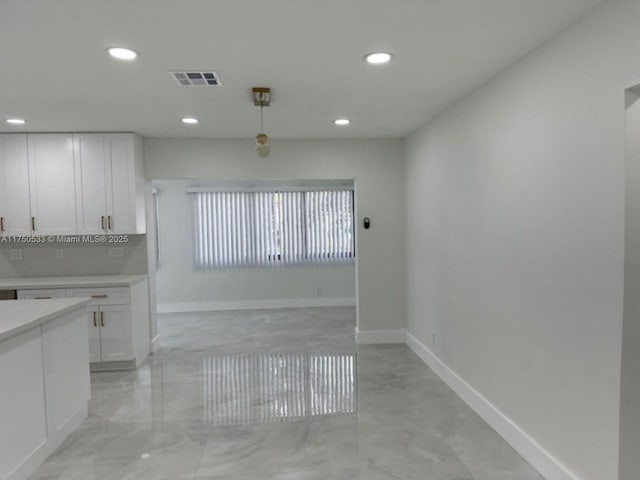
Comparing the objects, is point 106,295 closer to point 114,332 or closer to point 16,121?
point 114,332

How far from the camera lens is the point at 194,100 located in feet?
11.4

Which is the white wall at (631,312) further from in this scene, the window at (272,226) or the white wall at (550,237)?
the window at (272,226)

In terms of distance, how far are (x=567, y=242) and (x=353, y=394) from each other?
228 centimetres

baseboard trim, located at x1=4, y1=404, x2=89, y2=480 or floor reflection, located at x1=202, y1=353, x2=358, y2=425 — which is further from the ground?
baseboard trim, located at x1=4, y1=404, x2=89, y2=480

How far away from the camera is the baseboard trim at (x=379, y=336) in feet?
17.8

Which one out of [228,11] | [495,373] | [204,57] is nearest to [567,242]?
[495,373]

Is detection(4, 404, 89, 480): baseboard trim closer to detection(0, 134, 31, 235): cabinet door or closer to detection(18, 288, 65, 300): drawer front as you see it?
detection(18, 288, 65, 300): drawer front

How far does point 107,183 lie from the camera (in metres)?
4.72

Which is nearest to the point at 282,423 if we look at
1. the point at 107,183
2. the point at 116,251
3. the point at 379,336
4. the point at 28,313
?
the point at 28,313

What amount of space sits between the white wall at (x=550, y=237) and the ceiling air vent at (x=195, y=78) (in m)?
1.97

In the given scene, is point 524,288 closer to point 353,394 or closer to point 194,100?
point 353,394

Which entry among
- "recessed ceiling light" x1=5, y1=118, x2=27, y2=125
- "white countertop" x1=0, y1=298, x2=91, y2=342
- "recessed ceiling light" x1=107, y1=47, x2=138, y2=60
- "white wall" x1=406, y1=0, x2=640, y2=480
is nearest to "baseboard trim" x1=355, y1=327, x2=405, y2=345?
"white wall" x1=406, y1=0, x2=640, y2=480

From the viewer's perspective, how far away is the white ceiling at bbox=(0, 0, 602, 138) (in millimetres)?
2027

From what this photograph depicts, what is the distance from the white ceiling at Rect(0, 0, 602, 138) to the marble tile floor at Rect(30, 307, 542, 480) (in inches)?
99.2
